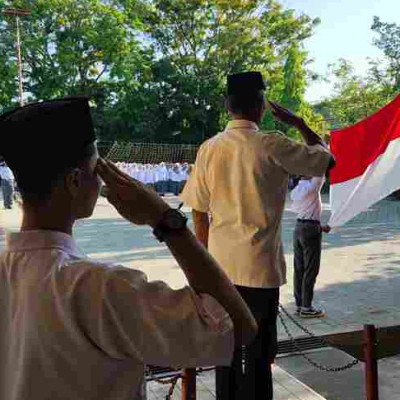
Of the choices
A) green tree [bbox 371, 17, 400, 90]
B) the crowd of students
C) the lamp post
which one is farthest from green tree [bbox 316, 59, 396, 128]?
the lamp post

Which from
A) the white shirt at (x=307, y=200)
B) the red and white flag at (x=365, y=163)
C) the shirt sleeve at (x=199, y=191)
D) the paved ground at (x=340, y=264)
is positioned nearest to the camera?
the shirt sleeve at (x=199, y=191)

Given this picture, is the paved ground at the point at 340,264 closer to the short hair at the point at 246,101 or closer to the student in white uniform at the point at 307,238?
the student in white uniform at the point at 307,238

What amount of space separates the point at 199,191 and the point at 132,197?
167cm

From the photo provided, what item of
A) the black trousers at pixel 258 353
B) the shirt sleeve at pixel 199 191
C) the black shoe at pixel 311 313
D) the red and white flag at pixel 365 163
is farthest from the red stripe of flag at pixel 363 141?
the black shoe at pixel 311 313

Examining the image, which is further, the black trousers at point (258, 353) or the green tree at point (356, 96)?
the green tree at point (356, 96)

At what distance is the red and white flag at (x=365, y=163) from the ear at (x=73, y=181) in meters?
2.73

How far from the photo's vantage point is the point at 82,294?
101 cm

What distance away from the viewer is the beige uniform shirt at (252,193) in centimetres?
253

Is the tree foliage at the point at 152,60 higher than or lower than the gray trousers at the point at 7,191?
higher

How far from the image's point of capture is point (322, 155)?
2506 millimetres

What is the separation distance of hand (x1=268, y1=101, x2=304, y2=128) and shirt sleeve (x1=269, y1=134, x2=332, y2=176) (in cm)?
10

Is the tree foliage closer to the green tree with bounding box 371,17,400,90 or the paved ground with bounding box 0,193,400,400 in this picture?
the green tree with bounding box 371,17,400,90

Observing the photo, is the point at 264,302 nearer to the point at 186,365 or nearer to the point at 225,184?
the point at 225,184

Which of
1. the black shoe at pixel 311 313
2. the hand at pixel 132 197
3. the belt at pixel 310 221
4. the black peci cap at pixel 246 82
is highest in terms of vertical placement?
the black peci cap at pixel 246 82
